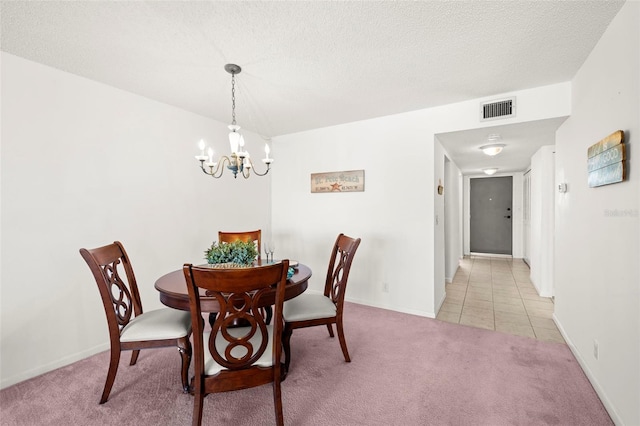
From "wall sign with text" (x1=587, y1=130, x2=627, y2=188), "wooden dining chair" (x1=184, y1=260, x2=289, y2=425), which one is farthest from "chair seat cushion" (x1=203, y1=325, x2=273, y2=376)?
"wall sign with text" (x1=587, y1=130, x2=627, y2=188)

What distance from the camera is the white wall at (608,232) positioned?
1.51 metres

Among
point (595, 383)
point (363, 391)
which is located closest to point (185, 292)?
point (363, 391)

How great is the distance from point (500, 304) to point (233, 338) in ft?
11.8

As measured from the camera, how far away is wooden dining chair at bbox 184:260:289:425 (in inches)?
55.1

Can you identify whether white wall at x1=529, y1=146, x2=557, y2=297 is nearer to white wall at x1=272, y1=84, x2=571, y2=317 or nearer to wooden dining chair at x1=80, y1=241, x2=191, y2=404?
white wall at x1=272, y1=84, x2=571, y2=317

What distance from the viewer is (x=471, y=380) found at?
82.9 inches

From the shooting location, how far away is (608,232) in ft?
5.91

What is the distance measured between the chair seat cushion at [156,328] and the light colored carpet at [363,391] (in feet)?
1.40

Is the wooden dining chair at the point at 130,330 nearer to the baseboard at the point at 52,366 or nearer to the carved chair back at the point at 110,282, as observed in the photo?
the carved chair back at the point at 110,282

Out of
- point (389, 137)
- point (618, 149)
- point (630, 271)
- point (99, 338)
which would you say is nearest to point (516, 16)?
point (618, 149)

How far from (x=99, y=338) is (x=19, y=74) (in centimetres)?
220

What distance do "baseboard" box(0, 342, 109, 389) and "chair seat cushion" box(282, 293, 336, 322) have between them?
1.78m

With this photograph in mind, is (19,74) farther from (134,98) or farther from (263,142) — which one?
(263,142)

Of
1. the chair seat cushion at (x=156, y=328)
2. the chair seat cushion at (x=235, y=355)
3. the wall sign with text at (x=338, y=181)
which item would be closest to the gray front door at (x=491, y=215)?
the wall sign with text at (x=338, y=181)
